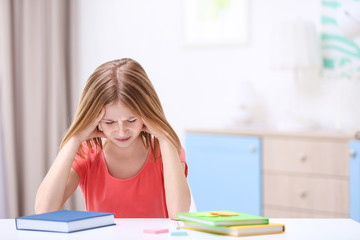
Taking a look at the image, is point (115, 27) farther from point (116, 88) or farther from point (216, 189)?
point (116, 88)

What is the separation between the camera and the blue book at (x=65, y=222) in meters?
1.33

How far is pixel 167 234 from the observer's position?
1321 mm

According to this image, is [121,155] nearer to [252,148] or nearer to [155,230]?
[155,230]

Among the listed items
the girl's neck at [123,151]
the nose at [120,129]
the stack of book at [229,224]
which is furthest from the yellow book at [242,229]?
the girl's neck at [123,151]

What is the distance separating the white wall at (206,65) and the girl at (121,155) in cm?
178

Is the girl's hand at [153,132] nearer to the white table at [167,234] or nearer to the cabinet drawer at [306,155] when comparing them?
the white table at [167,234]

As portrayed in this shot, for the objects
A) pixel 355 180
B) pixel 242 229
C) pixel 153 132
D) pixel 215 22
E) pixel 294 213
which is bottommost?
pixel 294 213

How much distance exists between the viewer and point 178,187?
68.7 inches

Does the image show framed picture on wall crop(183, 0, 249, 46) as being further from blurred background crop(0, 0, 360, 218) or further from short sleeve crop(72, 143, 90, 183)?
short sleeve crop(72, 143, 90, 183)

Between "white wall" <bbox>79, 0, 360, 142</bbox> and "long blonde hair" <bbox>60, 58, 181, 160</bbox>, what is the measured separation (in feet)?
6.07

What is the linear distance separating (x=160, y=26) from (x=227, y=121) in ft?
3.08

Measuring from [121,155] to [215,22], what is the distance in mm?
2351

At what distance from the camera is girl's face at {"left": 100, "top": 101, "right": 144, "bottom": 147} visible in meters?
1.71

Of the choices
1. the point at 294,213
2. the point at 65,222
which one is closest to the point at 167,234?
the point at 65,222
